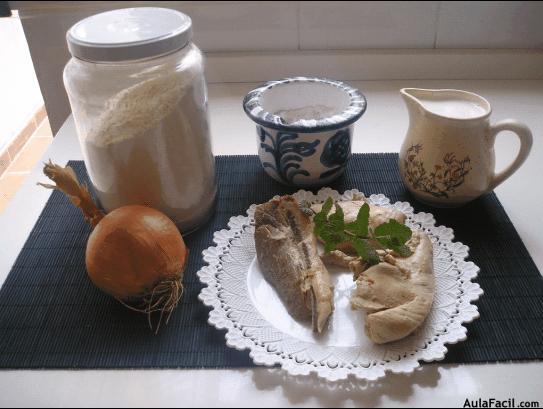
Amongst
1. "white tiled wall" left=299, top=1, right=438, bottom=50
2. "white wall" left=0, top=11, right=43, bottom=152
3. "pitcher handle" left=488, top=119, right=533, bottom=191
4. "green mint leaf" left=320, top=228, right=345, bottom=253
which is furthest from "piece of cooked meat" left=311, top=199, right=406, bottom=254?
"white wall" left=0, top=11, right=43, bottom=152

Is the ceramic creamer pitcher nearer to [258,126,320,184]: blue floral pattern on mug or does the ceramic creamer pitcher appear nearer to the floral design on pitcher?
the floral design on pitcher

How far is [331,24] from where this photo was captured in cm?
98

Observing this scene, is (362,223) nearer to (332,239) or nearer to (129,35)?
(332,239)

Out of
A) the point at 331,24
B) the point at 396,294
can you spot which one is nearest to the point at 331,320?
the point at 396,294

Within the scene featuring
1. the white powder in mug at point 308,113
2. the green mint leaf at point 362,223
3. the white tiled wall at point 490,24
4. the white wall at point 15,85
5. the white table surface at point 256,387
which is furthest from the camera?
the white wall at point 15,85

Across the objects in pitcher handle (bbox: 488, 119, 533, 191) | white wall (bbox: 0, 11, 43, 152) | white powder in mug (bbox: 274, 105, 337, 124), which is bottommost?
white wall (bbox: 0, 11, 43, 152)

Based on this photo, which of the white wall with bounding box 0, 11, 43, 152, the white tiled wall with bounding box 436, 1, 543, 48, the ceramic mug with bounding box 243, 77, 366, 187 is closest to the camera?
the ceramic mug with bounding box 243, 77, 366, 187

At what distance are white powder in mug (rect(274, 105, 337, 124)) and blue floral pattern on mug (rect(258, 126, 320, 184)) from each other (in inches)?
3.6

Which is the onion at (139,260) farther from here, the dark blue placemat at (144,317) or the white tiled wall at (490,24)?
the white tiled wall at (490,24)

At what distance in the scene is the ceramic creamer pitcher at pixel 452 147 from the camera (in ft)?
1.95

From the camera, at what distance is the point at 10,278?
22.2 inches

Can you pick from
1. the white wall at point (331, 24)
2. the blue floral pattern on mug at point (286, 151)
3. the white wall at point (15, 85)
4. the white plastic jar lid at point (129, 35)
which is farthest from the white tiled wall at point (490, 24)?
the white wall at point (15, 85)

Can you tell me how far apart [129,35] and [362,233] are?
13.1 inches

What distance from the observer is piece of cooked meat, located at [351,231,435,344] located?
453 millimetres
